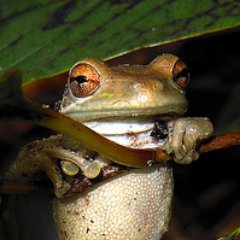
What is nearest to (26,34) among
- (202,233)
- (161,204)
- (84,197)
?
(84,197)

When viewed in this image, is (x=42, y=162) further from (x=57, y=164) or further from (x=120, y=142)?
(x=120, y=142)

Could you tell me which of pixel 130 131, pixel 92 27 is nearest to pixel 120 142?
pixel 130 131

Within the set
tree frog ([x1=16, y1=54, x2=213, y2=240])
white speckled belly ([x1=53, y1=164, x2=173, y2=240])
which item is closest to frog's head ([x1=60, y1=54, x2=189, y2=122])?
tree frog ([x1=16, y1=54, x2=213, y2=240])

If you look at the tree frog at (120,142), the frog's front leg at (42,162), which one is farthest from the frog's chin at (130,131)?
the frog's front leg at (42,162)

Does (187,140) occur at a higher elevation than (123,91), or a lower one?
lower

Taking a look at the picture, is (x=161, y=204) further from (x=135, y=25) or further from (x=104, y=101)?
(x=135, y=25)
